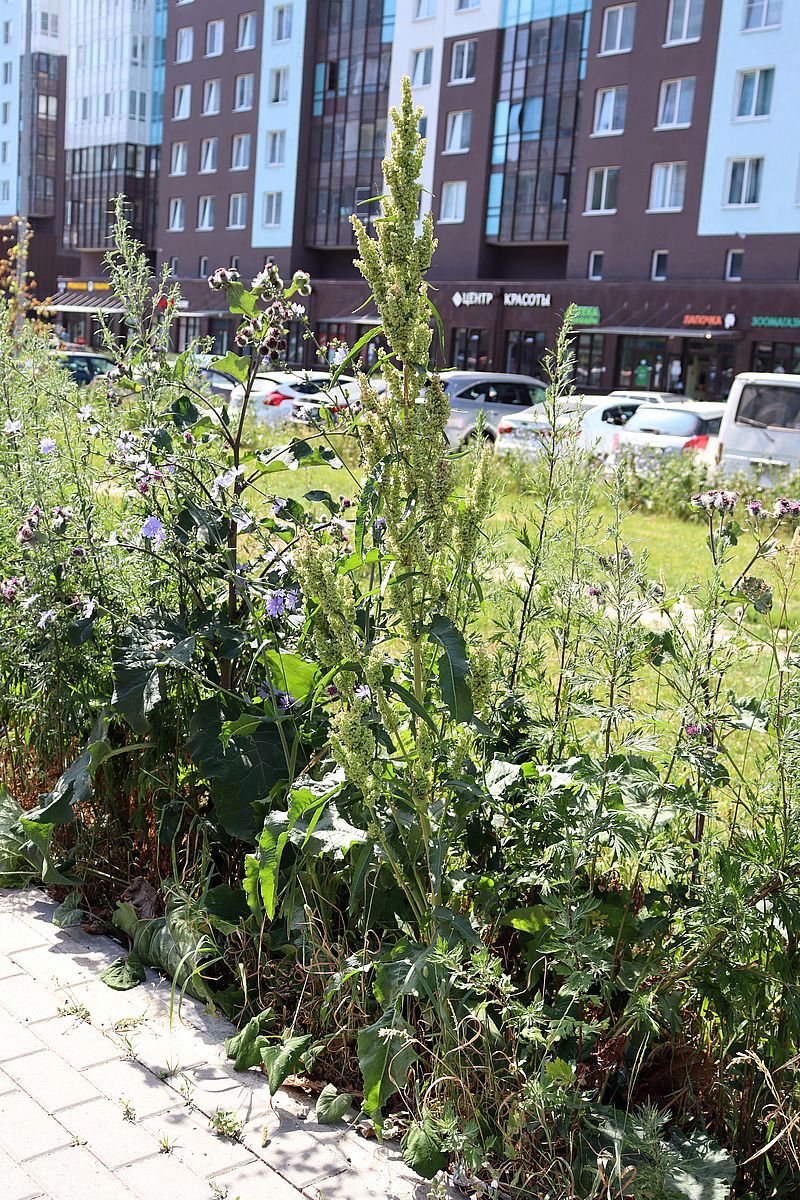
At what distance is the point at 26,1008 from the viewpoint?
340cm

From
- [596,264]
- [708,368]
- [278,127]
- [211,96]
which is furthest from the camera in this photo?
[211,96]

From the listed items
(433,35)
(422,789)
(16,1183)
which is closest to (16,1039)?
(16,1183)

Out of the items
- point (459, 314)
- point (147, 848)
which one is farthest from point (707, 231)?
point (147, 848)

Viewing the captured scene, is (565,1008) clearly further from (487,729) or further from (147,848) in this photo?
(147,848)

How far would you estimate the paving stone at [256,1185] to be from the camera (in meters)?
2.67

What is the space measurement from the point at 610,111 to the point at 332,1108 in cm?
4374

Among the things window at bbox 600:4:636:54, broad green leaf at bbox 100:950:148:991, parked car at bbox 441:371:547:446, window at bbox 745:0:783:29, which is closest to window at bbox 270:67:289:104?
window at bbox 600:4:636:54

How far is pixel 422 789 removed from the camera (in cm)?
291

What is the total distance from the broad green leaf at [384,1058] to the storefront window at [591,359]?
134ft

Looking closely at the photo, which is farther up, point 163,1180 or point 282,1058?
point 282,1058

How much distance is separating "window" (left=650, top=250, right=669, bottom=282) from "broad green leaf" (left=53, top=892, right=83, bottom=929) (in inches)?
1559

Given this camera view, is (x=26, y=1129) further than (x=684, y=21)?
No

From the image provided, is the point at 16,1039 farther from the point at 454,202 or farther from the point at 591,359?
the point at 454,202

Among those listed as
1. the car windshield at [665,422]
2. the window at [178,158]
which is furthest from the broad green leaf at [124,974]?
the window at [178,158]
